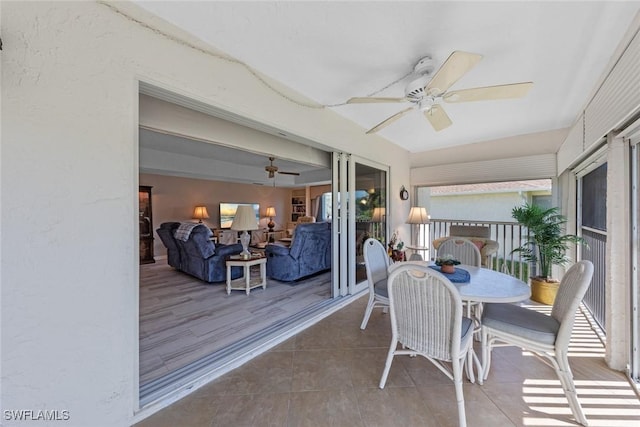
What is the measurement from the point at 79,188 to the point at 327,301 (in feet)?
9.19

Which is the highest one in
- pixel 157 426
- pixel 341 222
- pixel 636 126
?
pixel 636 126

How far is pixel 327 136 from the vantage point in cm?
299

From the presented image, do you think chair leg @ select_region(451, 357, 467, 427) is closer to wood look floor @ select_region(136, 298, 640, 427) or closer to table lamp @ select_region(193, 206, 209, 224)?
wood look floor @ select_region(136, 298, 640, 427)

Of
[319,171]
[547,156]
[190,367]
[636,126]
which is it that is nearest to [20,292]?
[190,367]

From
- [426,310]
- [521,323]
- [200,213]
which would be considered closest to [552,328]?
[521,323]

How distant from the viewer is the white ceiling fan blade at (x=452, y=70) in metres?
1.40

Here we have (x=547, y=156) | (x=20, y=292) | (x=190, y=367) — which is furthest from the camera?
(x=547, y=156)

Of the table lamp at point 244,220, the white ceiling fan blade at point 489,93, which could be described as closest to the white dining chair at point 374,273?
the white ceiling fan blade at point 489,93

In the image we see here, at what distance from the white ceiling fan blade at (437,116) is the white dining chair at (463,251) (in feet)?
4.55

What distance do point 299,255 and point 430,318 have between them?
117 inches

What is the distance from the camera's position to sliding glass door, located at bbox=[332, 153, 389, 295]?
340 centimetres

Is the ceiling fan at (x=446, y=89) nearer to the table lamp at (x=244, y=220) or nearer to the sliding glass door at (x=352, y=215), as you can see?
the sliding glass door at (x=352, y=215)

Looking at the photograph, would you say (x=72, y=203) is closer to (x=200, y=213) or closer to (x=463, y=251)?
(x=463, y=251)

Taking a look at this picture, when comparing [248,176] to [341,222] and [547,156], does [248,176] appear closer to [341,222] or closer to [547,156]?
[341,222]
